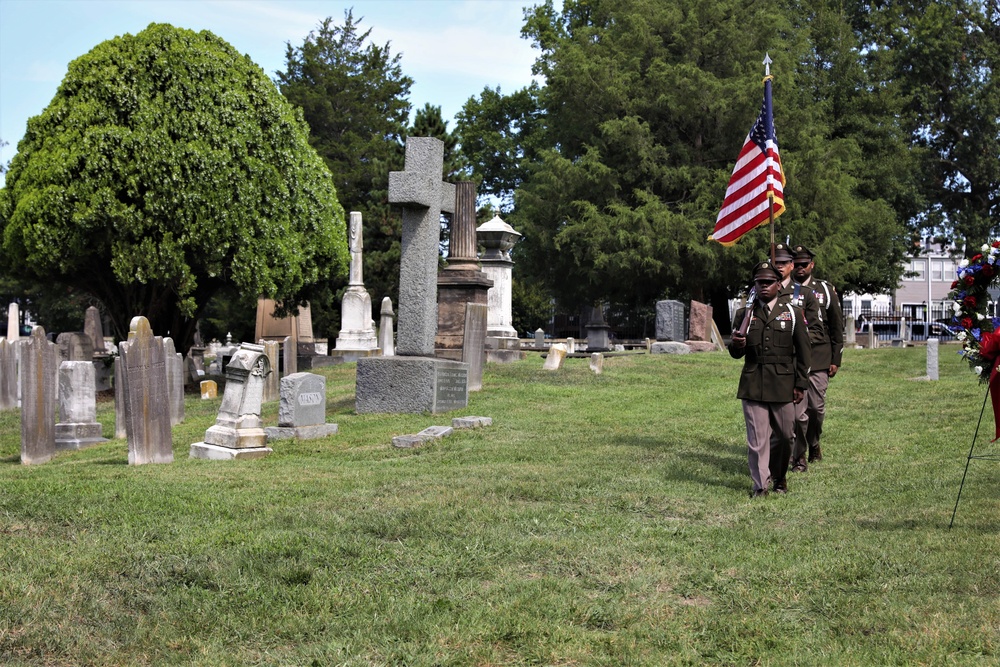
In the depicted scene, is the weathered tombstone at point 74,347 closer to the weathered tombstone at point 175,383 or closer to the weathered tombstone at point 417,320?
the weathered tombstone at point 175,383

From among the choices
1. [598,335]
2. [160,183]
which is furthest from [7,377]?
[598,335]

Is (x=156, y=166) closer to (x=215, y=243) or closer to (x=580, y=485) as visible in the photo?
(x=215, y=243)

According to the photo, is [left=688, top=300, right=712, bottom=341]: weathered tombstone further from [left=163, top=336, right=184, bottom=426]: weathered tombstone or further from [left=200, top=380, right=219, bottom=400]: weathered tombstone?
[left=163, top=336, right=184, bottom=426]: weathered tombstone

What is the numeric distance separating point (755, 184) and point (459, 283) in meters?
9.95

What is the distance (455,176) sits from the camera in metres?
37.8

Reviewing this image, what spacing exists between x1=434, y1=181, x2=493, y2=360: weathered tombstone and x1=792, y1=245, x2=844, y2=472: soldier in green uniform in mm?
10053

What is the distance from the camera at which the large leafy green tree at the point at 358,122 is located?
1603 inches

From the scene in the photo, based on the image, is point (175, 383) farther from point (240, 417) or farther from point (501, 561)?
point (501, 561)

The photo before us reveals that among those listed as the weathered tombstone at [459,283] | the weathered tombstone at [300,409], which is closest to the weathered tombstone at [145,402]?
the weathered tombstone at [300,409]

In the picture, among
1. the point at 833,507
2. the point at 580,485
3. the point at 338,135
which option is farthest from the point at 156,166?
the point at 338,135

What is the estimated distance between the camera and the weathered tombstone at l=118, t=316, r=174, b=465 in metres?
10.5

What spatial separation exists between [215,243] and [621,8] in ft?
69.6

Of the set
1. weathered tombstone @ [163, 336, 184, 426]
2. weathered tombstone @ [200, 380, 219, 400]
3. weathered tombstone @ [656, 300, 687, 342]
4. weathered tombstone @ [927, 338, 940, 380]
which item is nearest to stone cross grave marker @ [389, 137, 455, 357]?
weathered tombstone @ [163, 336, 184, 426]

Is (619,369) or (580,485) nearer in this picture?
(580,485)
